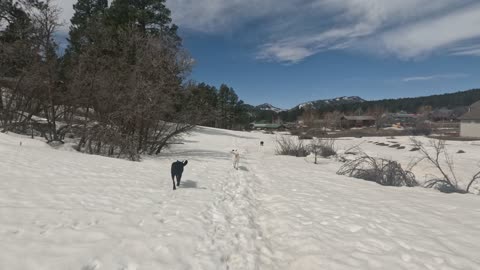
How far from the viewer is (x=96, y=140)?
557 inches

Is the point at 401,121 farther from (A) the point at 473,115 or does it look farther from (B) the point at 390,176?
(B) the point at 390,176

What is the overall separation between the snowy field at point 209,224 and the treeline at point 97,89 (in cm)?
489

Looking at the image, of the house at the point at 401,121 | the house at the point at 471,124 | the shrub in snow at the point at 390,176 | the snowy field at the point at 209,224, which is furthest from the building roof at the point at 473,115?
the snowy field at the point at 209,224

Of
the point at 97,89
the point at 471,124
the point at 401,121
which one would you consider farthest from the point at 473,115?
the point at 401,121

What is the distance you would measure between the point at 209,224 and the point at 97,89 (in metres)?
11.9

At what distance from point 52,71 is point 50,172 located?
921 cm

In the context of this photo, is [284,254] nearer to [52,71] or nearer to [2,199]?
[2,199]

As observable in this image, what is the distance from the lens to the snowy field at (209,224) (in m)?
4.17

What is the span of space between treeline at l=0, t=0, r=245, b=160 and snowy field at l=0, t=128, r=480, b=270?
4895 mm

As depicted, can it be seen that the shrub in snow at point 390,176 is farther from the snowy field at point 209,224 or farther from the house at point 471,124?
the house at point 471,124

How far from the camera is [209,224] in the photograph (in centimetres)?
582

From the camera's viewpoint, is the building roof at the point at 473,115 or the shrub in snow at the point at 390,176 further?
the building roof at the point at 473,115

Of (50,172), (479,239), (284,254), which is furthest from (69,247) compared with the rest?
(479,239)

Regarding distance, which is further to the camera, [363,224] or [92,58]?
[92,58]
